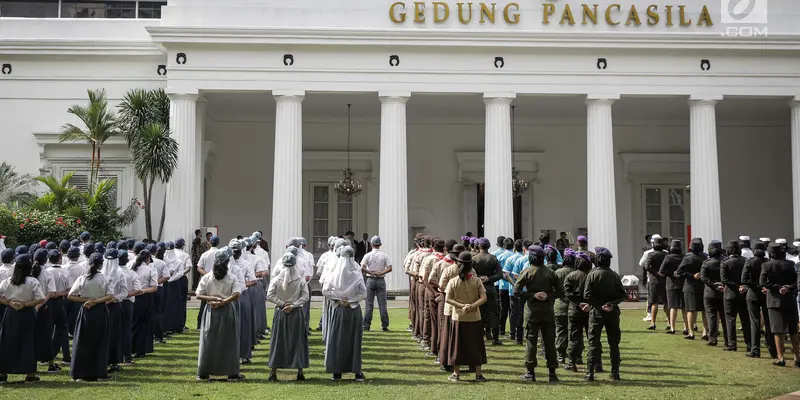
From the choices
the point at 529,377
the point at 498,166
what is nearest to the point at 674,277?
the point at 529,377

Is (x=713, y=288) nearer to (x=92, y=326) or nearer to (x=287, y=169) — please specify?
(x=92, y=326)

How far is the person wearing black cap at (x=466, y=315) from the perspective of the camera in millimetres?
9820

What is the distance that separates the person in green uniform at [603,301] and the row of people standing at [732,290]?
2911 millimetres

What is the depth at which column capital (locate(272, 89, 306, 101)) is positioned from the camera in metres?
21.6

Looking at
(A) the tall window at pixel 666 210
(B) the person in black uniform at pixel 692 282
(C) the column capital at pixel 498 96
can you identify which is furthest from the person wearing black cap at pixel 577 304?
(A) the tall window at pixel 666 210

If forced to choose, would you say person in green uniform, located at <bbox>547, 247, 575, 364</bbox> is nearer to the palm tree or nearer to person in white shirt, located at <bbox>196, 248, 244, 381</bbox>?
person in white shirt, located at <bbox>196, 248, 244, 381</bbox>

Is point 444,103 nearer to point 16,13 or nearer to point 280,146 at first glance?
point 280,146

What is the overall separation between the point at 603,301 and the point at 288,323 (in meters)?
4.10

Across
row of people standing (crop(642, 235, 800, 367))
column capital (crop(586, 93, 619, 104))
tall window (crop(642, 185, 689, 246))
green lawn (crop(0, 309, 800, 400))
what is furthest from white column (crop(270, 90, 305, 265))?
tall window (crop(642, 185, 689, 246))

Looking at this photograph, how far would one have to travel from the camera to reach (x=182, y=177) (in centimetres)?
2120

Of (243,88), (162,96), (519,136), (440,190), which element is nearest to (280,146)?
(243,88)

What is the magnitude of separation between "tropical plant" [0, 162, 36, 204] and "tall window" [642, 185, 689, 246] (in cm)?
2034

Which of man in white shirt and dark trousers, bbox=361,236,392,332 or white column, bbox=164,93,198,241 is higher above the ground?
white column, bbox=164,93,198,241

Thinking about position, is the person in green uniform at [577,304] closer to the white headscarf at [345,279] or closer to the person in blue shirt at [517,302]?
the person in blue shirt at [517,302]
